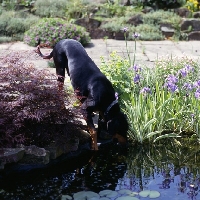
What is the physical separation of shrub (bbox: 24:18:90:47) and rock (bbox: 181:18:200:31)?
300cm

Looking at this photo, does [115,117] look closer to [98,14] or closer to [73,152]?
[73,152]

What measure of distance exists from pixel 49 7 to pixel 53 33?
2.73 metres

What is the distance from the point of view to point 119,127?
16.7 ft

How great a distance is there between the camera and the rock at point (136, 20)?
12703mm

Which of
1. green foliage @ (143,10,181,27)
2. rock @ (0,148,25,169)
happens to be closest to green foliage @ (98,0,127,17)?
green foliage @ (143,10,181,27)

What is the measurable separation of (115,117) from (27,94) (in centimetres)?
102

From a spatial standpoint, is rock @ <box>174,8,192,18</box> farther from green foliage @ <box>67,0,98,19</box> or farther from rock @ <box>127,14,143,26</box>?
green foliage @ <box>67,0,98,19</box>

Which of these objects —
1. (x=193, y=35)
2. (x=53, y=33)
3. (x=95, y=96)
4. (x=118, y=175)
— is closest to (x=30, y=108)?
(x=95, y=96)

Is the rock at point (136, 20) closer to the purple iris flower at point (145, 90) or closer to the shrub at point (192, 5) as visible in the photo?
the shrub at point (192, 5)

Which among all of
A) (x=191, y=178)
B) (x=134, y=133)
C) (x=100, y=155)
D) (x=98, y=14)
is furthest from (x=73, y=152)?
(x=98, y=14)

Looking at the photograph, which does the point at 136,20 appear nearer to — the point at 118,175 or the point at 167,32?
the point at 167,32

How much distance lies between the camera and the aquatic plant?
18.3ft

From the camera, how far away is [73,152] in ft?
17.2

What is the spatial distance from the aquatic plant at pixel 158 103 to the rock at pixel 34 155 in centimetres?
123
